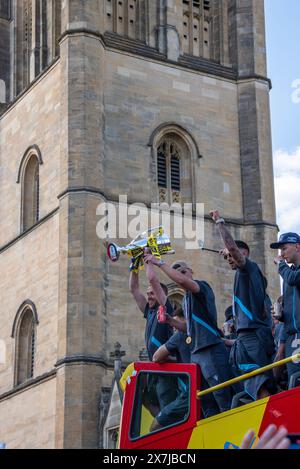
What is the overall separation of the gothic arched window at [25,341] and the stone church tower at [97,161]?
0.13 feet

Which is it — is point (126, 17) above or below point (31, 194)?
above

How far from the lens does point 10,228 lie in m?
31.5

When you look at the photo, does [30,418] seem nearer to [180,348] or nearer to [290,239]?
[180,348]

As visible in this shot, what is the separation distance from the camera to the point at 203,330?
30.6 feet

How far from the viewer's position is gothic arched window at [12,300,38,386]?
2922cm

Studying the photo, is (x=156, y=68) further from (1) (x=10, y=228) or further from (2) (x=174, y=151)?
(1) (x=10, y=228)

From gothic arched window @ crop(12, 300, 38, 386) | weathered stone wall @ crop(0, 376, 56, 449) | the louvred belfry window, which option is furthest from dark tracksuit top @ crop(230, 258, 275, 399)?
the louvred belfry window

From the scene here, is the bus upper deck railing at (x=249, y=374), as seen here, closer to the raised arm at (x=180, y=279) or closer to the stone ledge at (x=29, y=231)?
the raised arm at (x=180, y=279)

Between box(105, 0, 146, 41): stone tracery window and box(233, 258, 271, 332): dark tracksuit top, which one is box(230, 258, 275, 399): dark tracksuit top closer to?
box(233, 258, 271, 332): dark tracksuit top

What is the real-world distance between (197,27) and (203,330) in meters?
24.5

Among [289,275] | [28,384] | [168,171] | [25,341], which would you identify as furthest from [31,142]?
[289,275]

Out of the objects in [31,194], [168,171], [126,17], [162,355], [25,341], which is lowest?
[162,355]

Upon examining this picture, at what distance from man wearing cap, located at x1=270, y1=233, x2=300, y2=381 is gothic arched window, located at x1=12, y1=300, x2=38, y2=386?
68.5 ft
